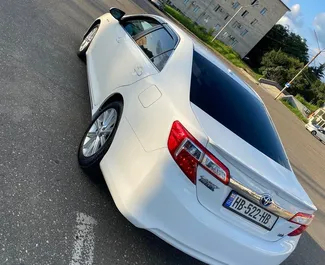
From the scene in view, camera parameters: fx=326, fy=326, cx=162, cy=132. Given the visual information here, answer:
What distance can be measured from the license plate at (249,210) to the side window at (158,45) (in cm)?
139

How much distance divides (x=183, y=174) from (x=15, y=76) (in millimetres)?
2782

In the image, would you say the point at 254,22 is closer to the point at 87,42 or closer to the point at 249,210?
the point at 87,42

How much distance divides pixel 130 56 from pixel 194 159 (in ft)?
6.04

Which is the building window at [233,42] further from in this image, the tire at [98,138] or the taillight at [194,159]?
the taillight at [194,159]

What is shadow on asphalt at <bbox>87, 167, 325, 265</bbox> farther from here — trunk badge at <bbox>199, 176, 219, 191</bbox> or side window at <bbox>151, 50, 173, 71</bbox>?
side window at <bbox>151, 50, 173, 71</bbox>

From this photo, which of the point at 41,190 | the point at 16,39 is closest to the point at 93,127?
the point at 41,190

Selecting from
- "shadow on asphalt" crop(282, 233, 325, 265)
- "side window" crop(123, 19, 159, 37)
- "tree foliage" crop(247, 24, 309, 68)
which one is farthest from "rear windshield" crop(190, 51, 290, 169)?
"tree foliage" crop(247, 24, 309, 68)

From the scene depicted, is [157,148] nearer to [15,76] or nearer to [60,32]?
[15,76]

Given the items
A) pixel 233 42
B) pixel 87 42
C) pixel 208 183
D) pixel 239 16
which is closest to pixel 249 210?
pixel 208 183

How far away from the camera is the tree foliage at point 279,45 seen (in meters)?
63.6

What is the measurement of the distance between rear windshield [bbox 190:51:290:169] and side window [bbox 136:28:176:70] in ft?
1.00

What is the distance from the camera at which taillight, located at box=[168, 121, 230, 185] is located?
7.06ft

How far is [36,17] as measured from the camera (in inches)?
245

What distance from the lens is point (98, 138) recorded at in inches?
124
